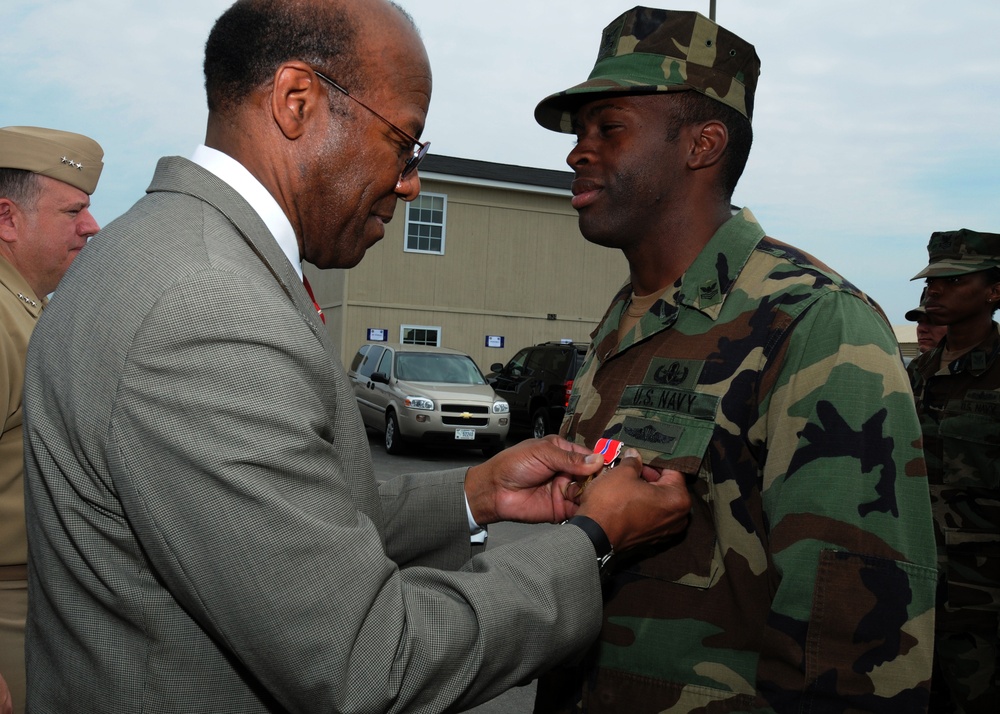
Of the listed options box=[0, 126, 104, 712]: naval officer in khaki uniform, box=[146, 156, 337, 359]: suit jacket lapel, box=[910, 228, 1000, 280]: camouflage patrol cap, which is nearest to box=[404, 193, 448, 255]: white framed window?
box=[910, 228, 1000, 280]: camouflage patrol cap

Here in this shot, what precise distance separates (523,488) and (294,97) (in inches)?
50.8

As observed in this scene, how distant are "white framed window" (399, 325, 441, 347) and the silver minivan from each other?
22.5ft

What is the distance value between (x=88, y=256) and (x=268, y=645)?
784 millimetres

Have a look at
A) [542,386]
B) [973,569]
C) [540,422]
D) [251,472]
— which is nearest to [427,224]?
[542,386]

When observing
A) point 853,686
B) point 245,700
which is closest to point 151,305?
point 245,700

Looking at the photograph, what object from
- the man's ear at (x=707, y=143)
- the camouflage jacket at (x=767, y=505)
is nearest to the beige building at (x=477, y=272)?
the man's ear at (x=707, y=143)

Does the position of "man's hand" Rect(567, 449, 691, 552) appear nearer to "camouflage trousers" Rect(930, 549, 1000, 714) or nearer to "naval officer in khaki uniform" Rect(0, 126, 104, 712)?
"naval officer in khaki uniform" Rect(0, 126, 104, 712)

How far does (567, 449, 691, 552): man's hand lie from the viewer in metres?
1.82

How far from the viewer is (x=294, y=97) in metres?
1.76

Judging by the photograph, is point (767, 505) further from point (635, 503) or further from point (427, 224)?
point (427, 224)

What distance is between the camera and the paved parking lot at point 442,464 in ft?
16.6

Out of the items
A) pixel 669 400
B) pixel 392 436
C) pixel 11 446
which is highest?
pixel 669 400

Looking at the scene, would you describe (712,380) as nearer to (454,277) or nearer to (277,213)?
(277,213)

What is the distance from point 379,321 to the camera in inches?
917
